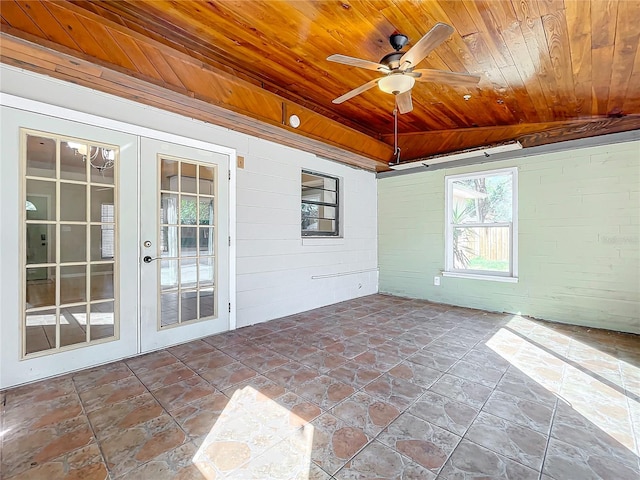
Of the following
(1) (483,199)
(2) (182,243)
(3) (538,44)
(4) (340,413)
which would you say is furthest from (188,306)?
(1) (483,199)

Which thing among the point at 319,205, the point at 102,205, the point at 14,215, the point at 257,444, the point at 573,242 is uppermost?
the point at 319,205

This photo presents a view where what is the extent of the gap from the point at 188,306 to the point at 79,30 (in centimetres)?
252

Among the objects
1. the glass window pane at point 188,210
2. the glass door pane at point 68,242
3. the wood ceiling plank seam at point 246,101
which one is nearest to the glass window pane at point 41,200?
the glass door pane at point 68,242

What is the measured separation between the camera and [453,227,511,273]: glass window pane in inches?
180

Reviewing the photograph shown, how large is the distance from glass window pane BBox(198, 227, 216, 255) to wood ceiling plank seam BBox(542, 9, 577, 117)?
349 centimetres

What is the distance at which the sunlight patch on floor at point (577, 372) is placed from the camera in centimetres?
198

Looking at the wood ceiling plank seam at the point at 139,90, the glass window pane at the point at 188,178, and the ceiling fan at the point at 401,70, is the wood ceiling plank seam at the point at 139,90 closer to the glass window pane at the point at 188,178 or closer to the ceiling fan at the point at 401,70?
the glass window pane at the point at 188,178

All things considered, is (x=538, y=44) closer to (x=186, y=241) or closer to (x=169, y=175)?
(x=169, y=175)

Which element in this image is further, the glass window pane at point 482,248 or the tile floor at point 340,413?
the glass window pane at point 482,248

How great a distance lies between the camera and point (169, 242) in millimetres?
3191

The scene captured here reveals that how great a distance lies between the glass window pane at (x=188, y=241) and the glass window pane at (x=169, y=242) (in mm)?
63

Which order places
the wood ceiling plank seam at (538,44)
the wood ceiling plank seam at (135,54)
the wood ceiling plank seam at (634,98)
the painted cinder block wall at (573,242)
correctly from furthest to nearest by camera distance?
1. the painted cinder block wall at (573,242)
2. the wood ceiling plank seam at (634,98)
3. the wood ceiling plank seam at (135,54)
4. the wood ceiling plank seam at (538,44)

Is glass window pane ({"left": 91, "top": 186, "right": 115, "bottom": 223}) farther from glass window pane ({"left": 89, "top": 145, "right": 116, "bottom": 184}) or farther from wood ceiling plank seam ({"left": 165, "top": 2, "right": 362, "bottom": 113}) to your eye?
wood ceiling plank seam ({"left": 165, "top": 2, "right": 362, "bottom": 113})

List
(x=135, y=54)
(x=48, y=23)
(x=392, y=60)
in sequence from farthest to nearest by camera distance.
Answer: (x=392, y=60)
(x=135, y=54)
(x=48, y=23)
